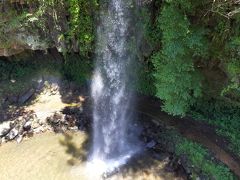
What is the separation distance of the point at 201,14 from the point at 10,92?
9464 mm

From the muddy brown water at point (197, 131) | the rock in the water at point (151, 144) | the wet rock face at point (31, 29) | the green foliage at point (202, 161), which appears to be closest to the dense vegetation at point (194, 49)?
the muddy brown water at point (197, 131)

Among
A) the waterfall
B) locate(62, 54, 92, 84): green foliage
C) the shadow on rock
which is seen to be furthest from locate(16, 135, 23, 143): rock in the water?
locate(62, 54, 92, 84): green foliage

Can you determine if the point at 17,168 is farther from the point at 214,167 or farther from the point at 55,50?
the point at 214,167

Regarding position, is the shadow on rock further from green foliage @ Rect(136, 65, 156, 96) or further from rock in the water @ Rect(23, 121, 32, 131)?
green foliage @ Rect(136, 65, 156, 96)

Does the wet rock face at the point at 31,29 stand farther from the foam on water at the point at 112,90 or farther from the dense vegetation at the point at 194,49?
the dense vegetation at the point at 194,49

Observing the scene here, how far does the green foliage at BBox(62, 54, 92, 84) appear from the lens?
617 inches

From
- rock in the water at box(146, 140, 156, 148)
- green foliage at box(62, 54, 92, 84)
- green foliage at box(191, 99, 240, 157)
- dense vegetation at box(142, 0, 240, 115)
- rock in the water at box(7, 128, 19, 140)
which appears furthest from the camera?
green foliage at box(62, 54, 92, 84)

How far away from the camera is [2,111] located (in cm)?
1490

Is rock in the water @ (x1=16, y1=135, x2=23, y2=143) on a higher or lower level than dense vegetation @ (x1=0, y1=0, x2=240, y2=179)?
lower

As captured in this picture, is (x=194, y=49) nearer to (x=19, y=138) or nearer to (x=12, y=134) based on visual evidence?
(x=19, y=138)

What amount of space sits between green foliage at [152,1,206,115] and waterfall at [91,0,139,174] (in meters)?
1.83

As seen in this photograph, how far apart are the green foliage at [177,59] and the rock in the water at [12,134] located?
6578 mm

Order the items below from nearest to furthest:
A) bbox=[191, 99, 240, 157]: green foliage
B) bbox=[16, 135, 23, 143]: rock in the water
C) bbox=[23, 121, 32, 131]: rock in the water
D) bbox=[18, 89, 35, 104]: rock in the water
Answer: bbox=[191, 99, 240, 157]: green foliage
bbox=[16, 135, 23, 143]: rock in the water
bbox=[23, 121, 32, 131]: rock in the water
bbox=[18, 89, 35, 104]: rock in the water

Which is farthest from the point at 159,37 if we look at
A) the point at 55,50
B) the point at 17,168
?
the point at 17,168
